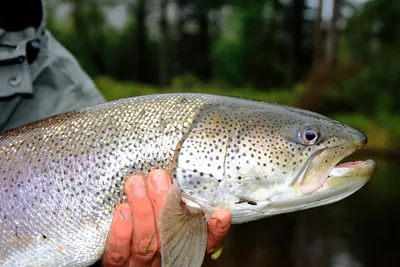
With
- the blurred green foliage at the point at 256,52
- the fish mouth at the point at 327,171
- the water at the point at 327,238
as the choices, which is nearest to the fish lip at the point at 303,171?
the fish mouth at the point at 327,171

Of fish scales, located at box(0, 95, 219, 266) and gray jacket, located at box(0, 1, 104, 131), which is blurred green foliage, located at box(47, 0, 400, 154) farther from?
fish scales, located at box(0, 95, 219, 266)

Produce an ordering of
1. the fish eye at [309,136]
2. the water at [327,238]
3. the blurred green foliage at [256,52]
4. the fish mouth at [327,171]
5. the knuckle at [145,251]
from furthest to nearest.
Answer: the blurred green foliage at [256,52] → the water at [327,238] → the knuckle at [145,251] → the fish eye at [309,136] → the fish mouth at [327,171]

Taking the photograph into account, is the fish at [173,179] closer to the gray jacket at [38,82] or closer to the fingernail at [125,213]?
the fingernail at [125,213]

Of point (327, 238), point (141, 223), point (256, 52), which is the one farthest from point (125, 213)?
point (256, 52)

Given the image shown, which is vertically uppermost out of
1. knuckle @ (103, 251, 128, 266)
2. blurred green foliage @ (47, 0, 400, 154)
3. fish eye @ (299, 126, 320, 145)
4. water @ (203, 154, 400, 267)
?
fish eye @ (299, 126, 320, 145)

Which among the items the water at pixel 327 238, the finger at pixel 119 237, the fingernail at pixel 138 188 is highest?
the fingernail at pixel 138 188

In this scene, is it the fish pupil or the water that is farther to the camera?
the water

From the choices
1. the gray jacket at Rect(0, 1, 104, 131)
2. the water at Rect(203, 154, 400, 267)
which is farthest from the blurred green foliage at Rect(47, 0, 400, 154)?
the gray jacket at Rect(0, 1, 104, 131)

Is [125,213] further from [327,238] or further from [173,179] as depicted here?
[327,238]
